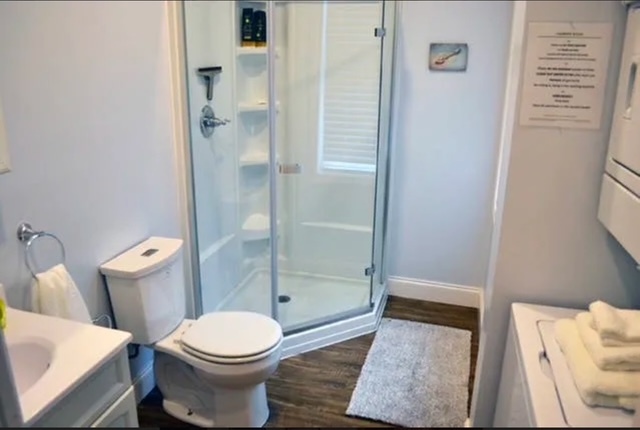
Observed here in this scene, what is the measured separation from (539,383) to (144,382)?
178 cm

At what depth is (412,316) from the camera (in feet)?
10.4

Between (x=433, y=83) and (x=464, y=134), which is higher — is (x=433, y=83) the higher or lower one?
the higher one

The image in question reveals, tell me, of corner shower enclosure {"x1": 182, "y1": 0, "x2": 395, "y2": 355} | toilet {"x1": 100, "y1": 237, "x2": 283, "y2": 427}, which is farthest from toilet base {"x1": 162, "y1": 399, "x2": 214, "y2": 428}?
corner shower enclosure {"x1": 182, "y1": 0, "x2": 395, "y2": 355}

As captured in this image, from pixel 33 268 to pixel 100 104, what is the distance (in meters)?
0.67

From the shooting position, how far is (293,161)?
338 cm

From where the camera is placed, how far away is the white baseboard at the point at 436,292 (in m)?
3.28

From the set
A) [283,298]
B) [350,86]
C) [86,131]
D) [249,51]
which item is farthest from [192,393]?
A: [350,86]

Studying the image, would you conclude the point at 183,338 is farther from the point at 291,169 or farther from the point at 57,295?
the point at 291,169

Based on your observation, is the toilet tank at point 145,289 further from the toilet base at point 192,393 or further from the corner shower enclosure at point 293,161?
the corner shower enclosure at point 293,161

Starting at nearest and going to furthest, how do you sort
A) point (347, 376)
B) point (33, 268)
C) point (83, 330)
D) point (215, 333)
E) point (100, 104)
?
1. point (83, 330)
2. point (33, 268)
3. point (100, 104)
4. point (215, 333)
5. point (347, 376)

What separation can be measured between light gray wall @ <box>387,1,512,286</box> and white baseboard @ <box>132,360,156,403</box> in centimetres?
164

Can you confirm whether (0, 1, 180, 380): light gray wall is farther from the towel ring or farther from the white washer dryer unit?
the white washer dryer unit

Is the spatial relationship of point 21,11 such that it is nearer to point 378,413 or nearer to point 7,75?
point 7,75

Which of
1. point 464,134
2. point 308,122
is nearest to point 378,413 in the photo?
point 464,134
